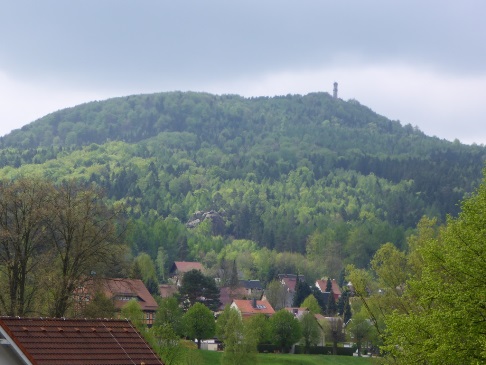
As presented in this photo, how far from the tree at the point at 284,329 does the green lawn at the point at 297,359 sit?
376 cm

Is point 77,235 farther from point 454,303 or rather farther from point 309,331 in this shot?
point 309,331

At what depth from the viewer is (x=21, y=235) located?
4675 centimetres

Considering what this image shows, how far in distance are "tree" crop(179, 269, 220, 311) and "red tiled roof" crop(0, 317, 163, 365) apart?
88.8 meters

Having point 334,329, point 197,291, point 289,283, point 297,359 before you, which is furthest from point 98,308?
point 289,283

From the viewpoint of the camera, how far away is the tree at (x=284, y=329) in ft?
339

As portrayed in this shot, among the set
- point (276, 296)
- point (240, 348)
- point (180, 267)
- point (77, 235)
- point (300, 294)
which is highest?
point (77, 235)

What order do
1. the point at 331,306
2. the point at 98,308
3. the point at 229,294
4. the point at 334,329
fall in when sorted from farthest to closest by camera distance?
the point at 331,306, the point at 229,294, the point at 334,329, the point at 98,308

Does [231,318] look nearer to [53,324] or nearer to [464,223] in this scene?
[464,223]

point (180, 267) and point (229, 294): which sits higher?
point (180, 267)

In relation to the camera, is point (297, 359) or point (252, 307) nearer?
point (297, 359)

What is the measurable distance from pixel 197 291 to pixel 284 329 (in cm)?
1455

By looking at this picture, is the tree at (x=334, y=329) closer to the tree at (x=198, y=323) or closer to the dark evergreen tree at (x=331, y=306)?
the tree at (x=198, y=323)

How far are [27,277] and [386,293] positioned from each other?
17.7 metres

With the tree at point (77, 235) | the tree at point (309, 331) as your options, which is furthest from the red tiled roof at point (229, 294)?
the tree at point (77, 235)
